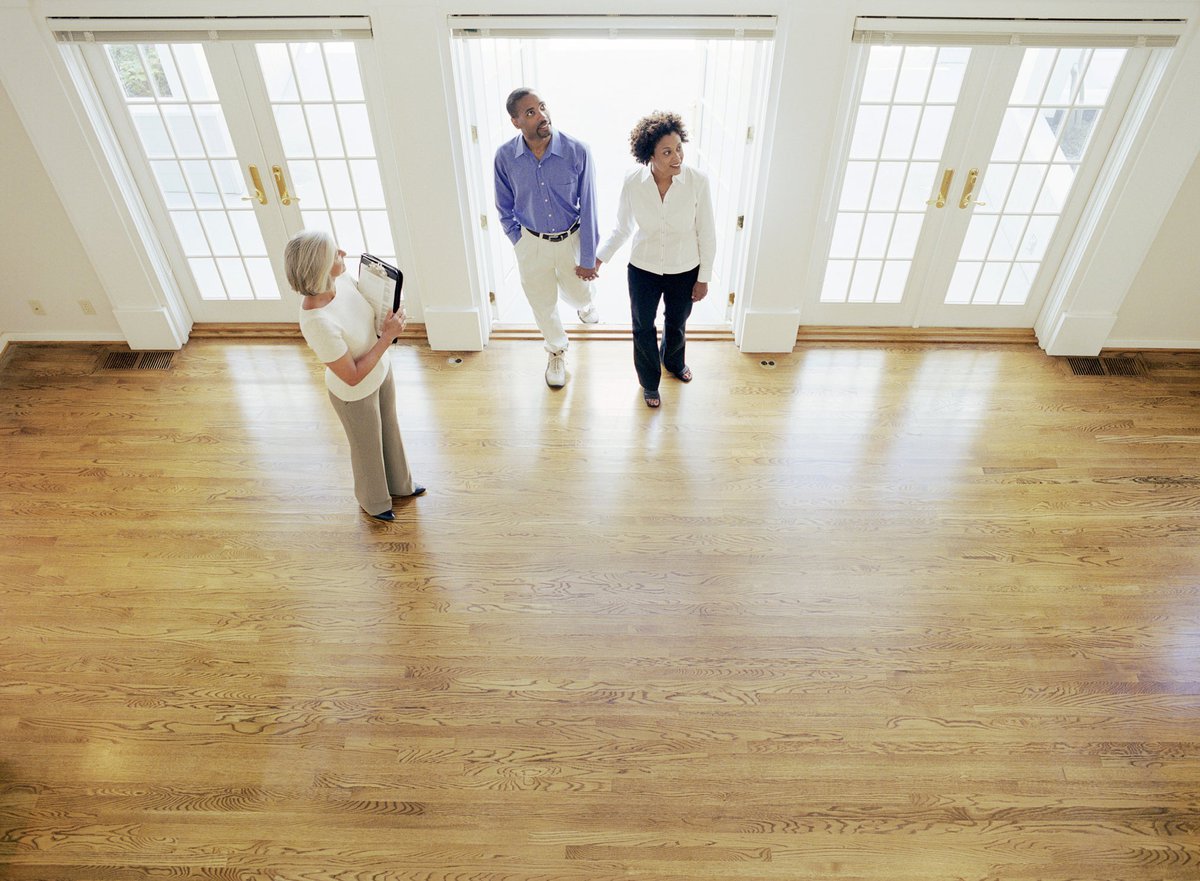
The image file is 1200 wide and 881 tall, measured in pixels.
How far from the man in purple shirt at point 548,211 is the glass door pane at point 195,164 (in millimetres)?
1649

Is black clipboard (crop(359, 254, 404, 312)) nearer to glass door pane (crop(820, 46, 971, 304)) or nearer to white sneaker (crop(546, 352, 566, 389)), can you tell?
white sneaker (crop(546, 352, 566, 389))

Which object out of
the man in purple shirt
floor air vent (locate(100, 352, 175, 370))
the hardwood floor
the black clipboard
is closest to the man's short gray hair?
the man in purple shirt

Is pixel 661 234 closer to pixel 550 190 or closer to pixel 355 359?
pixel 550 190

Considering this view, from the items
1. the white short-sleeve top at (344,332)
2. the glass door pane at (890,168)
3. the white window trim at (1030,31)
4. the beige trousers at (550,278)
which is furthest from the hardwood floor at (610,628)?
the white window trim at (1030,31)

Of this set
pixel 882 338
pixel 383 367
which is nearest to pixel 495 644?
pixel 383 367

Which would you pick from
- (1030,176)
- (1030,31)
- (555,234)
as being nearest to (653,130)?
(555,234)

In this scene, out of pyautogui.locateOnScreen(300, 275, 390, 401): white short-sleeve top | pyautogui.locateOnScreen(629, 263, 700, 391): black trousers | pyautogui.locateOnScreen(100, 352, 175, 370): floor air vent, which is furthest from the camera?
pyautogui.locateOnScreen(100, 352, 175, 370): floor air vent

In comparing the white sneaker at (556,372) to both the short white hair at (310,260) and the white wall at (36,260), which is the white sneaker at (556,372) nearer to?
the short white hair at (310,260)

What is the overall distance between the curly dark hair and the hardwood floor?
140 centimetres

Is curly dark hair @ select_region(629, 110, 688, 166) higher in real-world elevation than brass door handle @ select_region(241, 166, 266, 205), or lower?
higher

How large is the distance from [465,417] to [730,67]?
8.28ft

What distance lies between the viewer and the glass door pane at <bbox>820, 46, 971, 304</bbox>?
377cm

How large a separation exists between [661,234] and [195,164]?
8.80 ft

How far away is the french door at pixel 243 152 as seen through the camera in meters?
3.81
